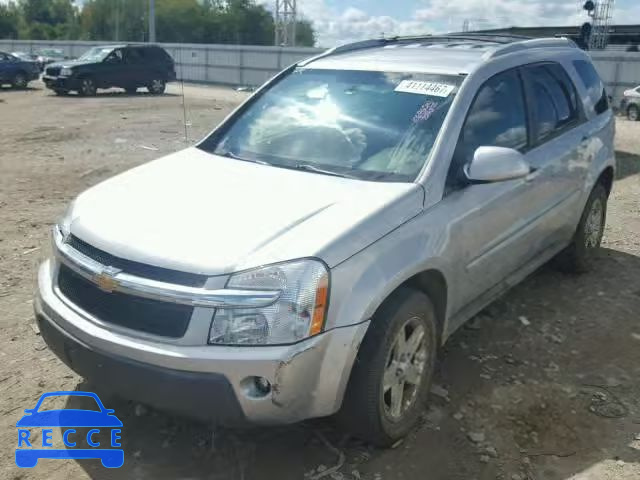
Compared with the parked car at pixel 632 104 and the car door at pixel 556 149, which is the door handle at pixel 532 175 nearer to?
the car door at pixel 556 149

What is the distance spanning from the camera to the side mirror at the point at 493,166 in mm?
3363

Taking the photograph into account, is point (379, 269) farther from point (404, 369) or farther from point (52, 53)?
point (52, 53)

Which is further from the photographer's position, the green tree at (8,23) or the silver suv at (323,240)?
the green tree at (8,23)

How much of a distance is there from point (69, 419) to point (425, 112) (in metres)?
2.46

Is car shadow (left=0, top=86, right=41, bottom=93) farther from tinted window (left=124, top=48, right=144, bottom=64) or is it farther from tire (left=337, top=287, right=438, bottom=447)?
tire (left=337, top=287, right=438, bottom=447)

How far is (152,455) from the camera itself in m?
3.05

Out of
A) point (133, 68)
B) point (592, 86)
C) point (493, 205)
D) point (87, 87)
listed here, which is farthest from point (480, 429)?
point (133, 68)

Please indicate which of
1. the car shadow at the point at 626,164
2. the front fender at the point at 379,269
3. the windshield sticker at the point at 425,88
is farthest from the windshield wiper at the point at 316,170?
the car shadow at the point at 626,164

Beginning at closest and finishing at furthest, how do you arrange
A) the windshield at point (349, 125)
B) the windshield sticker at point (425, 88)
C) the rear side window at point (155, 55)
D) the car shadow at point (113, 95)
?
1. the windshield at point (349, 125)
2. the windshield sticker at point (425, 88)
3. the car shadow at point (113, 95)
4. the rear side window at point (155, 55)

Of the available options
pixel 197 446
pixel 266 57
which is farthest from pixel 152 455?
pixel 266 57

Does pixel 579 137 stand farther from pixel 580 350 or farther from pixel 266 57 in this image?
pixel 266 57

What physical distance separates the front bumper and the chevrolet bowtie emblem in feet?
0.53

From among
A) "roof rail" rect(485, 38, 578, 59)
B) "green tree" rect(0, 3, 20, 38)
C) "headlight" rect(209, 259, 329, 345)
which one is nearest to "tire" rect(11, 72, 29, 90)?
"roof rail" rect(485, 38, 578, 59)

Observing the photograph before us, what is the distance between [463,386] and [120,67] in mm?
23715
